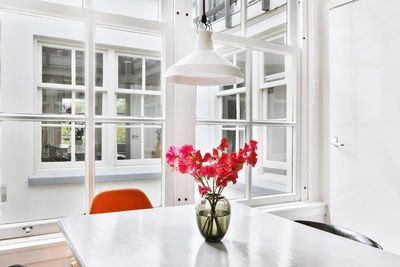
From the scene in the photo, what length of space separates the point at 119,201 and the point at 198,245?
2.69 feet

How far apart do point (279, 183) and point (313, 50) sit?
1282mm

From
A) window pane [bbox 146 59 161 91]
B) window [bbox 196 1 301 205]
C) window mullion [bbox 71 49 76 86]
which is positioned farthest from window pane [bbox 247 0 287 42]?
window mullion [bbox 71 49 76 86]

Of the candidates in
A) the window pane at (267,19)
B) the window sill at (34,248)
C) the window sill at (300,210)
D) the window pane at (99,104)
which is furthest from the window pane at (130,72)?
the window sill at (300,210)

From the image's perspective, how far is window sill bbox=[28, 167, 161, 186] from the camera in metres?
2.49

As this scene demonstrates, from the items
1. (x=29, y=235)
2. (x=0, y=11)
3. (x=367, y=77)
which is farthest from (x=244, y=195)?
(x=0, y=11)

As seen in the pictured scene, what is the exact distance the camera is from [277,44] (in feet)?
9.55

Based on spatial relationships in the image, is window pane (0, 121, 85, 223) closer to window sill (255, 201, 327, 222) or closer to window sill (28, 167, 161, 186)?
window sill (28, 167, 161, 186)

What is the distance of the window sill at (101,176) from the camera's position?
8.16ft

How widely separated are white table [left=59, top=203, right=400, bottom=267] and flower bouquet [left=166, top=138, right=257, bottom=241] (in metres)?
0.08

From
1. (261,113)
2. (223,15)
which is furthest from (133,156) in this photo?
(223,15)

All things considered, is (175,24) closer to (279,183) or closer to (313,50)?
(313,50)

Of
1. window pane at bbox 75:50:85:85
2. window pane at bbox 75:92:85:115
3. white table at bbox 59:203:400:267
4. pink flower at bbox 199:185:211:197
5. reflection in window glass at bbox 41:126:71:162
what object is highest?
window pane at bbox 75:50:85:85

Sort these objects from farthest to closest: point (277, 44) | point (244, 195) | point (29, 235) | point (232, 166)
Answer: point (277, 44) → point (244, 195) → point (29, 235) → point (232, 166)

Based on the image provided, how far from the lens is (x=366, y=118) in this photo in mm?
2574
